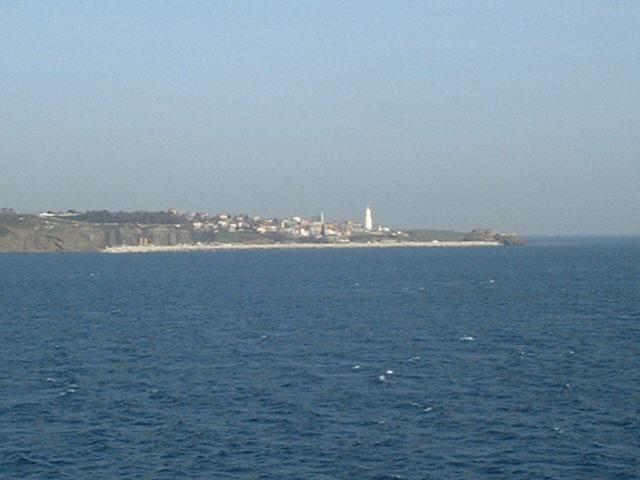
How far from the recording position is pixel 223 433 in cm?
3322

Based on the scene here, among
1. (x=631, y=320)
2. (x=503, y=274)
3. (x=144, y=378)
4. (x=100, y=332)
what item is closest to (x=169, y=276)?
(x=503, y=274)

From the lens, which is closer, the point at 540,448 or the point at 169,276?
the point at 540,448

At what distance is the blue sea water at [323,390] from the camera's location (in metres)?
30.0

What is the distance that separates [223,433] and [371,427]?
519 centimetres

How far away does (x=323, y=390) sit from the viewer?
40250 millimetres

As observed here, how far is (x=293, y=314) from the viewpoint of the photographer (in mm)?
72688

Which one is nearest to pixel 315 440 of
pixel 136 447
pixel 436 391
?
pixel 136 447

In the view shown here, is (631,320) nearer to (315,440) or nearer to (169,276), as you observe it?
(315,440)

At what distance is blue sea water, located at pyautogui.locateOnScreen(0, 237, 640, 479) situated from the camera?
3003 centimetres

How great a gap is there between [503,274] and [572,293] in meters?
37.4

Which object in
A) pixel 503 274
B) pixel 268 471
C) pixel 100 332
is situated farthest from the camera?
pixel 503 274

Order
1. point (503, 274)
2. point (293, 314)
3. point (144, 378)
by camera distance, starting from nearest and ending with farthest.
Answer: point (144, 378) < point (293, 314) < point (503, 274)

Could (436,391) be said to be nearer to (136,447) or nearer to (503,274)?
(136,447)

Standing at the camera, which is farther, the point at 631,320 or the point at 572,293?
the point at 572,293
